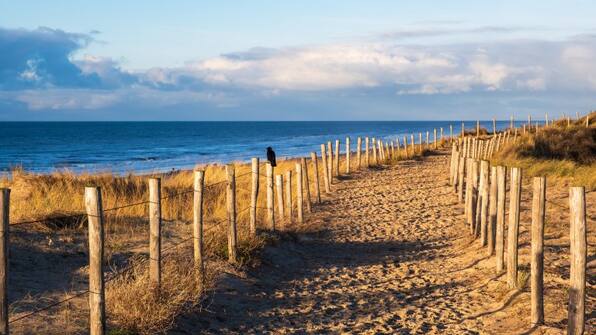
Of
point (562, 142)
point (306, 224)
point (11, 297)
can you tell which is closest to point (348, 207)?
point (306, 224)

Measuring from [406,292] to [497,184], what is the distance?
85.5 inches

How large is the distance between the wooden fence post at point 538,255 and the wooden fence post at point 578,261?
37.4 inches

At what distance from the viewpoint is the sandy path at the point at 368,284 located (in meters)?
7.72

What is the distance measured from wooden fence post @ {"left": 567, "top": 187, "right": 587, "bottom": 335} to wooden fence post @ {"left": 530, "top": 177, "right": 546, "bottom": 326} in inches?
37.4

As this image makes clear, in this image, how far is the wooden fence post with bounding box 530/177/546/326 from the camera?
7.14 metres

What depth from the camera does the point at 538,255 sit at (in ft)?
23.6

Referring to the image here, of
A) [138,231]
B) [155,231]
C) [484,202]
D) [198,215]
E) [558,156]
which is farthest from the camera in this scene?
[558,156]

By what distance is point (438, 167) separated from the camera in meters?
28.3

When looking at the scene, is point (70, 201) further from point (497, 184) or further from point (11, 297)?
point (497, 184)

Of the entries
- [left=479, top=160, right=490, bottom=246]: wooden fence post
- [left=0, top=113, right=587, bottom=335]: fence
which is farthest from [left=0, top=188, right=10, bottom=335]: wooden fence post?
[left=479, top=160, right=490, bottom=246]: wooden fence post

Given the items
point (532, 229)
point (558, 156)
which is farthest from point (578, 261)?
point (558, 156)

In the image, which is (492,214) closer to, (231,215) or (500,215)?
(500,215)

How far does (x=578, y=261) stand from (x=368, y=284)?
13.1ft

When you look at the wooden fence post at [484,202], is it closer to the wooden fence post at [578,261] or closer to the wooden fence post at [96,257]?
the wooden fence post at [578,261]
